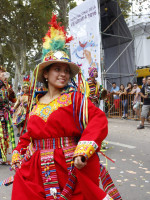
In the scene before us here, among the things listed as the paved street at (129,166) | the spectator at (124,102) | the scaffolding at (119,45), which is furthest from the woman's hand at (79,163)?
the scaffolding at (119,45)

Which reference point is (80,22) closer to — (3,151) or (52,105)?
(3,151)

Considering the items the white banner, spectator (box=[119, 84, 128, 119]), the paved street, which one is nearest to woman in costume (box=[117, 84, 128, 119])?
spectator (box=[119, 84, 128, 119])

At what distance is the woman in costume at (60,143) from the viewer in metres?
1.71

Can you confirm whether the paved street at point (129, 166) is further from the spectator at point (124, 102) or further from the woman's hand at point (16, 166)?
the spectator at point (124, 102)

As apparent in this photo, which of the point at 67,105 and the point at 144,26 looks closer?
the point at 67,105

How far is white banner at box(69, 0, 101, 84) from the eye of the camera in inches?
424

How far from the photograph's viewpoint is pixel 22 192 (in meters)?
1.84

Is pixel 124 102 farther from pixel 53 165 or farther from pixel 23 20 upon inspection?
pixel 23 20

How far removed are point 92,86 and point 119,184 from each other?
2395 millimetres

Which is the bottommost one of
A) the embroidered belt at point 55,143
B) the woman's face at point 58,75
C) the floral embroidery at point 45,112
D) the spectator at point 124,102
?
the spectator at point 124,102

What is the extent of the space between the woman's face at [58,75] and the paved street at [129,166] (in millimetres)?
2100

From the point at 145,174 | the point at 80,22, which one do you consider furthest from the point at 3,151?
the point at 80,22

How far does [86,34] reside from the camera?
11.3m

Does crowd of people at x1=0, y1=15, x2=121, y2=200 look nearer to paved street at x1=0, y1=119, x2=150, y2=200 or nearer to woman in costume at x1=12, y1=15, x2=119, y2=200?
woman in costume at x1=12, y1=15, x2=119, y2=200
